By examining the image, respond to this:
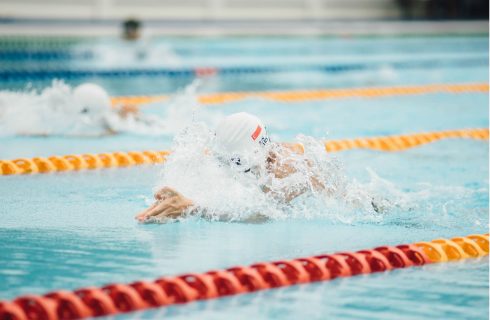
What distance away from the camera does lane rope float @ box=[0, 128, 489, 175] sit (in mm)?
6078

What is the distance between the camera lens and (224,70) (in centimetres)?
1317

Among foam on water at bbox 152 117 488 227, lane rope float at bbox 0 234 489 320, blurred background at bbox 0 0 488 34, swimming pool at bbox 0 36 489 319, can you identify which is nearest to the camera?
lane rope float at bbox 0 234 489 320

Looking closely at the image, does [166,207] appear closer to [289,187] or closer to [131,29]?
[289,187]

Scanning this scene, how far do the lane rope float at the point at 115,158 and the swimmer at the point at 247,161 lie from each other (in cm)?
168

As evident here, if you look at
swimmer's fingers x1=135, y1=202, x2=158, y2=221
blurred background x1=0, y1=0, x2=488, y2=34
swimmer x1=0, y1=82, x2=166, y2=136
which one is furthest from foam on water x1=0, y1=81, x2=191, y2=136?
blurred background x1=0, y1=0, x2=488, y2=34

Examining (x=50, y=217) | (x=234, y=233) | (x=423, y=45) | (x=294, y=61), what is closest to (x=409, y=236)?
(x=234, y=233)

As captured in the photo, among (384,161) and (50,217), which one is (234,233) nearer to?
(50,217)

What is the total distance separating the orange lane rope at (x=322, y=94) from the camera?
34.2 ft

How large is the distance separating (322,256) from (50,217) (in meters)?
1.65

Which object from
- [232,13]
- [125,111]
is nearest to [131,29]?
[232,13]

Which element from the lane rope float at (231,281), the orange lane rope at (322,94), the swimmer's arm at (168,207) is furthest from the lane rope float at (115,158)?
the orange lane rope at (322,94)

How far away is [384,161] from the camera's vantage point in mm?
6828

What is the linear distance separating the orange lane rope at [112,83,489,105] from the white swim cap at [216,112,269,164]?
18.7ft

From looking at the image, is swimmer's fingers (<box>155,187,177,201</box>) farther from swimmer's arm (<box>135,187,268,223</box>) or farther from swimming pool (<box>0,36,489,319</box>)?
swimming pool (<box>0,36,489,319</box>)
